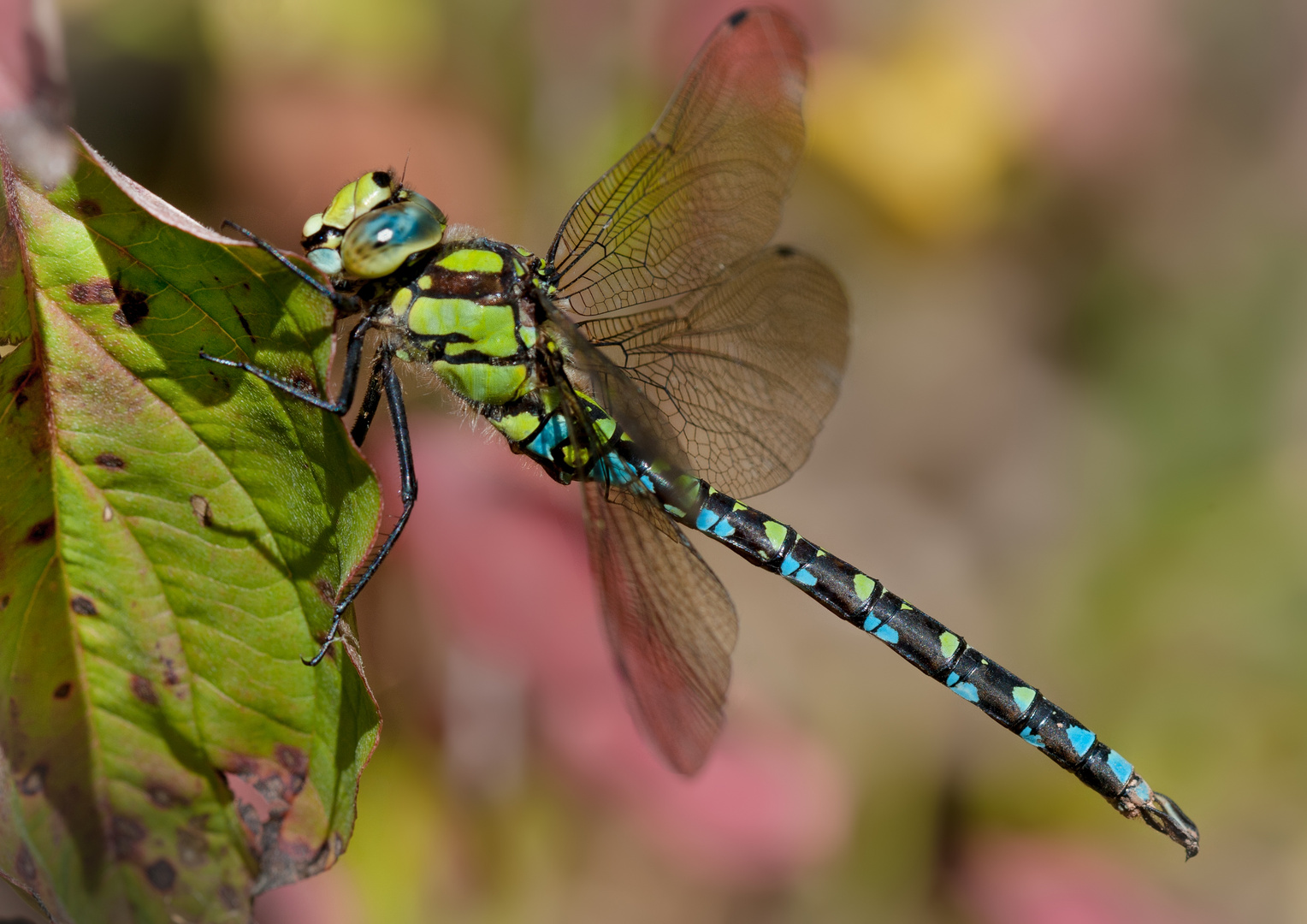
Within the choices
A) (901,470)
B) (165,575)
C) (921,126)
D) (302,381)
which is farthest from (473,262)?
(901,470)

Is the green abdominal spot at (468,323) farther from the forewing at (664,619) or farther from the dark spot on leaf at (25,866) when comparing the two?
the dark spot on leaf at (25,866)

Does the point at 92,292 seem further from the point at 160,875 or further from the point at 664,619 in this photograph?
the point at 664,619

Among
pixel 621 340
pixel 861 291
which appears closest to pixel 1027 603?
pixel 861 291

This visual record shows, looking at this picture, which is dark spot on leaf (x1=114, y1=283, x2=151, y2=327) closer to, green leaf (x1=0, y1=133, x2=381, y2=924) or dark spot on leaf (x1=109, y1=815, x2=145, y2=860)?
green leaf (x1=0, y1=133, x2=381, y2=924)

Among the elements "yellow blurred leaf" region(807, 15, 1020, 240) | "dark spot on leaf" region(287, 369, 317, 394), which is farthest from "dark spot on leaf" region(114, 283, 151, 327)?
"yellow blurred leaf" region(807, 15, 1020, 240)

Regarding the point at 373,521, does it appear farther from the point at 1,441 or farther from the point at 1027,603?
the point at 1027,603

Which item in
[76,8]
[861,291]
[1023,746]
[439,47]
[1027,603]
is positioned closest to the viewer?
[76,8]
